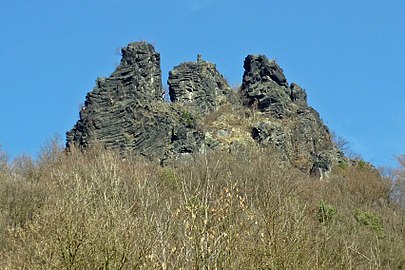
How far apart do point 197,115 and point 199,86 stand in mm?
7372

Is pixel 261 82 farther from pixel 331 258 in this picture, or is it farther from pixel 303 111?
pixel 331 258

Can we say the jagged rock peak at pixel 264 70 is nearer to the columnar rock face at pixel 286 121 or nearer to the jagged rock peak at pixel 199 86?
the columnar rock face at pixel 286 121

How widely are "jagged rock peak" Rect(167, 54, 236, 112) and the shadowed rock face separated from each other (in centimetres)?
10

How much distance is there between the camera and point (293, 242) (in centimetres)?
1705

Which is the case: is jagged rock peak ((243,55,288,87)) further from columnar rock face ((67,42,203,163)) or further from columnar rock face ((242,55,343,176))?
columnar rock face ((67,42,203,163))

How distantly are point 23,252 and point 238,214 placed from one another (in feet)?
22.4

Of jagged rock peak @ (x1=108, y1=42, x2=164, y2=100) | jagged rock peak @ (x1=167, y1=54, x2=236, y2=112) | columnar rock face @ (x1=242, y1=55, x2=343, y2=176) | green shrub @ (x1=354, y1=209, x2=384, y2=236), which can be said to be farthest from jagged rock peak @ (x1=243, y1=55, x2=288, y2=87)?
green shrub @ (x1=354, y1=209, x2=384, y2=236)

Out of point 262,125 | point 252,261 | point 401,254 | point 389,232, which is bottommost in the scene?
point 252,261

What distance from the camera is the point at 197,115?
220 feet

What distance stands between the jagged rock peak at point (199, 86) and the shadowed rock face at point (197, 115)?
99 millimetres

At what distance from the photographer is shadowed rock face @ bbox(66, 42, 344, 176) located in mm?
61469

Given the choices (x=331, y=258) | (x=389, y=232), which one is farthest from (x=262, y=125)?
(x=331, y=258)

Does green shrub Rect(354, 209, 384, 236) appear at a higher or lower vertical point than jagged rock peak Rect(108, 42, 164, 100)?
lower

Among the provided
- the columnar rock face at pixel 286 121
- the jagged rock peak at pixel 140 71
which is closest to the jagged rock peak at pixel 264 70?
the columnar rock face at pixel 286 121
